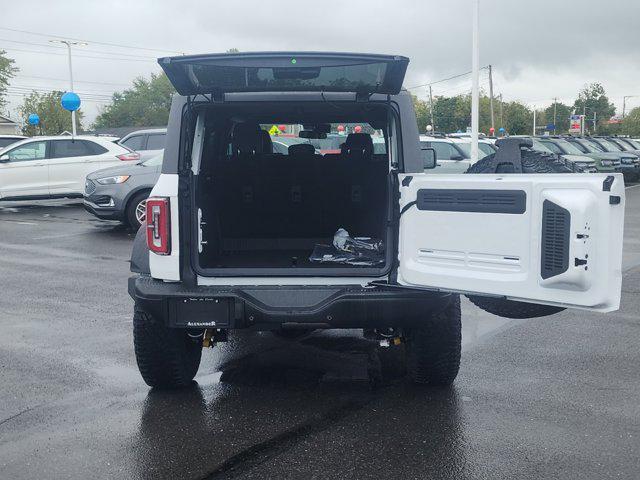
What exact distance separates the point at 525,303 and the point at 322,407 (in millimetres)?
1351

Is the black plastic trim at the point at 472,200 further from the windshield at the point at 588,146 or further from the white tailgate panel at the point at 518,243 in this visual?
the windshield at the point at 588,146

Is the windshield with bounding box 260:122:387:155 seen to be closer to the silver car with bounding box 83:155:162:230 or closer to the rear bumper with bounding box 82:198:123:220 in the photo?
the silver car with bounding box 83:155:162:230

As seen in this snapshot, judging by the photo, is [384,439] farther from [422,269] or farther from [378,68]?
[378,68]

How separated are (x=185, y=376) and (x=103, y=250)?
7104mm

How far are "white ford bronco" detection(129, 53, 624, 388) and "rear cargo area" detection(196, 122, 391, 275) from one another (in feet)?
0.69

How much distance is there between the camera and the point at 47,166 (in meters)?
17.4

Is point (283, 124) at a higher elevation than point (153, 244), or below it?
higher

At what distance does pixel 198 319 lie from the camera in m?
4.56

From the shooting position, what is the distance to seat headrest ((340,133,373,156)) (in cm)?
608

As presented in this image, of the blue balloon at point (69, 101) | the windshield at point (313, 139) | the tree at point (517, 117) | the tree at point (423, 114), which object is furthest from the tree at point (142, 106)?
the windshield at point (313, 139)

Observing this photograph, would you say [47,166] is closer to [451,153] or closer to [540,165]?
[451,153]

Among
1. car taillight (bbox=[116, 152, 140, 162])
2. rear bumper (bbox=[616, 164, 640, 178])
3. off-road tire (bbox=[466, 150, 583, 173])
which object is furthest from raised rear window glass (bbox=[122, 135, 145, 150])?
rear bumper (bbox=[616, 164, 640, 178])

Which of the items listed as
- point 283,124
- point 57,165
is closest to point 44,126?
point 57,165

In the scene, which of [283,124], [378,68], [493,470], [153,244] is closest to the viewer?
[493,470]
